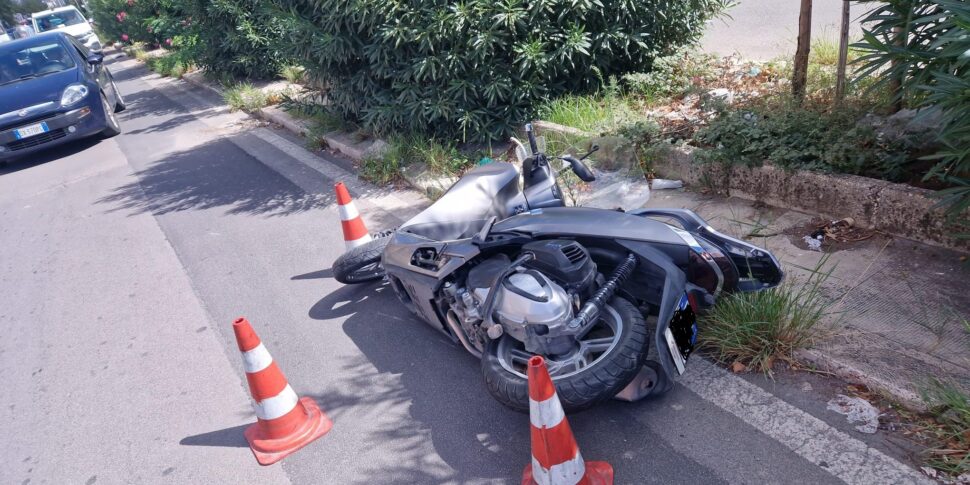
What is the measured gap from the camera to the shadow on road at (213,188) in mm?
6914

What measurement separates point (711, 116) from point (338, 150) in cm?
463

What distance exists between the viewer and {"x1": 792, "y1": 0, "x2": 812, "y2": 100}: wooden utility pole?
205 inches

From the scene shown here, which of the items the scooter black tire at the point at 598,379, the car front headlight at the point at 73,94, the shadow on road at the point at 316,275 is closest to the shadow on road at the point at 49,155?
the car front headlight at the point at 73,94

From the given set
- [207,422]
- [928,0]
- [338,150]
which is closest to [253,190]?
[338,150]

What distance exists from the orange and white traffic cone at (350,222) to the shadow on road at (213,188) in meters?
1.66

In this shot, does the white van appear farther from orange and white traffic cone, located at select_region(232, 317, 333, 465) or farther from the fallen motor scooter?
the fallen motor scooter

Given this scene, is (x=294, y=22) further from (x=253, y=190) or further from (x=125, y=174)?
(x=125, y=174)

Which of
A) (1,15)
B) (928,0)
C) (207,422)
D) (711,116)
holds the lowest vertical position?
(207,422)

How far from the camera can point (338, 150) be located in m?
8.41

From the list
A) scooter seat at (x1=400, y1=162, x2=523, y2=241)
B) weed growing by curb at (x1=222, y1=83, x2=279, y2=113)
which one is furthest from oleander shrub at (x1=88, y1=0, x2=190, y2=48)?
scooter seat at (x1=400, y1=162, x2=523, y2=241)

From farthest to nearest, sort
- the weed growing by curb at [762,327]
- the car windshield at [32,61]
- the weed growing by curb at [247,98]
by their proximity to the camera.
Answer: the weed growing by curb at [247,98], the car windshield at [32,61], the weed growing by curb at [762,327]

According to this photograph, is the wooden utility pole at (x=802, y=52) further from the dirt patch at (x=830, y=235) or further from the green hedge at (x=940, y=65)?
the dirt patch at (x=830, y=235)

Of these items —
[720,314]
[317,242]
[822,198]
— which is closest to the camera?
[720,314]

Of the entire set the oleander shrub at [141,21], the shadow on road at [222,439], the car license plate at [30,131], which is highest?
the oleander shrub at [141,21]
